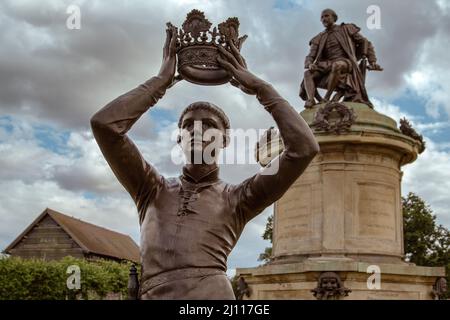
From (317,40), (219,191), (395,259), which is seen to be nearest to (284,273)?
(395,259)

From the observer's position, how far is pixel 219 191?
149 inches

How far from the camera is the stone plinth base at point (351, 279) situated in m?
12.5

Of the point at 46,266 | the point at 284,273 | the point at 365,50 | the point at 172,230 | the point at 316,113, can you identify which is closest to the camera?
the point at 172,230

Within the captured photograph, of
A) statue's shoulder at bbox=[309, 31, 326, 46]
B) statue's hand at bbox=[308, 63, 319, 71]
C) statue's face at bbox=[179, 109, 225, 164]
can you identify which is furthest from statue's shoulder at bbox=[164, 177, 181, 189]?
statue's shoulder at bbox=[309, 31, 326, 46]

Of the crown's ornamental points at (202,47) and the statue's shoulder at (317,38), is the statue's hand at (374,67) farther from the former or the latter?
the crown's ornamental points at (202,47)

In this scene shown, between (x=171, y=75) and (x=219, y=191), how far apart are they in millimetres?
693

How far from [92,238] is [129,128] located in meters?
53.4

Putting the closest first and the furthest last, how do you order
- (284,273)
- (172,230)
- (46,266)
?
(172,230) < (284,273) < (46,266)

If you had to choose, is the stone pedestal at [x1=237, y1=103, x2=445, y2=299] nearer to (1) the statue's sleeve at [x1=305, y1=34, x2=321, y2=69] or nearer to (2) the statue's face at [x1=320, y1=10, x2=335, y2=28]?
(1) the statue's sleeve at [x1=305, y1=34, x2=321, y2=69]

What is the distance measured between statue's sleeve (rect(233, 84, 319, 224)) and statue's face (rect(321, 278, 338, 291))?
8.84 meters

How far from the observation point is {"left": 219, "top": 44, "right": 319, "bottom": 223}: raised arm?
3.57 m

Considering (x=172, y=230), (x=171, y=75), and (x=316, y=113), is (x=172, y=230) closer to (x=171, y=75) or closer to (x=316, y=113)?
(x=171, y=75)

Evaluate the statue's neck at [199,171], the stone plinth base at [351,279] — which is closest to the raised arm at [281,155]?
the statue's neck at [199,171]

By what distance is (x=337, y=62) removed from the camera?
15367 millimetres
